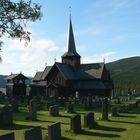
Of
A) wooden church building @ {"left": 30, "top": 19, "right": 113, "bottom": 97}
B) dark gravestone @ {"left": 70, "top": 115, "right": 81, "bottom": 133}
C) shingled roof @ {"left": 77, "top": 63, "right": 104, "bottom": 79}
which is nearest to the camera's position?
dark gravestone @ {"left": 70, "top": 115, "right": 81, "bottom": 133}

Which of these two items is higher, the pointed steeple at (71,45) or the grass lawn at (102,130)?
the pointed steeple at (71,45)

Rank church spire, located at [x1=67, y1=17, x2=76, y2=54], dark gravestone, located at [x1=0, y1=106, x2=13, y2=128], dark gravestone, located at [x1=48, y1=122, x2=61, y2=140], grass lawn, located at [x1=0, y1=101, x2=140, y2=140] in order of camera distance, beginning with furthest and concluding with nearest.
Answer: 1. church spire, located at [x1=67, y1=17, x2=76, y2=54]
2. dark gravestone, located at [x1=0, y1=106, x2=13, y2=128]
3. grass lawn, located at [x1=0, y1=101, x2=140, y2=140]
4. dark gravestone, located at [x1=48, y1=122, x2=61, y2=140]

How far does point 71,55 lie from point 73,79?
557 cm

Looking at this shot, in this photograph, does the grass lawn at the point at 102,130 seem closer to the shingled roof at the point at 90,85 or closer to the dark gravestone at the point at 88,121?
the dark gravestone at the point at 88,121

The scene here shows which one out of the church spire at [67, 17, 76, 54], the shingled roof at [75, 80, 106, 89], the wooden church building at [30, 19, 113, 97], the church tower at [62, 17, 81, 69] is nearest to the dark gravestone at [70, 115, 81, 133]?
the wooden church building at [30, 19, 113, 97]

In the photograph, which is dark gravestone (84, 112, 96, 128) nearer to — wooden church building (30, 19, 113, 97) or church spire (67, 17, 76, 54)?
wooden church building (30, 19, 113, 97)

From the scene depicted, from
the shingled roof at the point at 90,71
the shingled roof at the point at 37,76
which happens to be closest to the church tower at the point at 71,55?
the shingled roof at the point at 90,71

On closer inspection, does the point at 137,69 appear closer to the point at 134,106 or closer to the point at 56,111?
the point at 134,106

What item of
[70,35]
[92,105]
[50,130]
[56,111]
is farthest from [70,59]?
[50,130]

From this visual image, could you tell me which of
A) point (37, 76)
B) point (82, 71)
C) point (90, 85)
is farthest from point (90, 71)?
point (37, 76)

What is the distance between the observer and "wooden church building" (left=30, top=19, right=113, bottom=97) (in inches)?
2676

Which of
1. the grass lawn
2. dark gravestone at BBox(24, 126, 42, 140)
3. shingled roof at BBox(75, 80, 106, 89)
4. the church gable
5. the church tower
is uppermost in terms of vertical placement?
the church tower

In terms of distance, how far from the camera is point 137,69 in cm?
18000

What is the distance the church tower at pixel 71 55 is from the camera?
7288 cm
